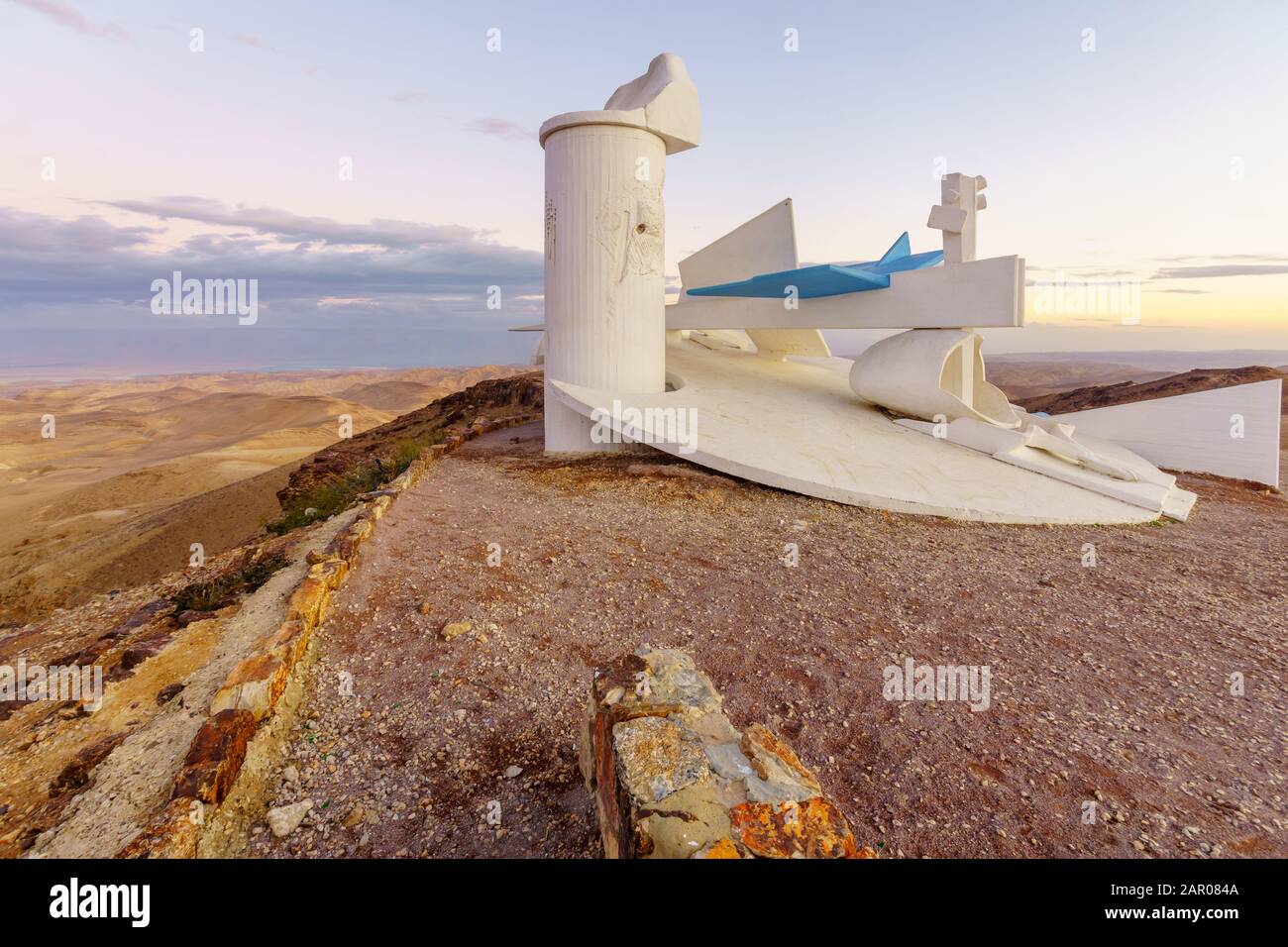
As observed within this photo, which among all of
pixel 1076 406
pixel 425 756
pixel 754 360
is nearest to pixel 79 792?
pixel 425 756

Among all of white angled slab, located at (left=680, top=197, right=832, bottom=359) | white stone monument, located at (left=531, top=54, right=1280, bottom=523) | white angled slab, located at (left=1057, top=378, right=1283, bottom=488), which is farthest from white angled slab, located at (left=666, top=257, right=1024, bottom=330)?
white angled slab, located at (left=1057, top=378, right=1283, bottom=488)

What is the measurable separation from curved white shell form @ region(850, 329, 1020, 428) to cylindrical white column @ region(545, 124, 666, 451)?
10.9ft

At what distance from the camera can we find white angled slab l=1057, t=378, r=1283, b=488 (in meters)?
10.1

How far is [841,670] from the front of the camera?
3.91 metres

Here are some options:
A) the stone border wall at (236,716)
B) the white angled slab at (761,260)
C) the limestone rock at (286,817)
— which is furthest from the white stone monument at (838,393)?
the limestone rock at (286,817)

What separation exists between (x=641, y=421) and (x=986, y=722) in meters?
5.63

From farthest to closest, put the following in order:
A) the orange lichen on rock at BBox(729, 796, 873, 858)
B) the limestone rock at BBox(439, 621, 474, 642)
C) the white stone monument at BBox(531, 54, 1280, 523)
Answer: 1. the white stone monument at BBox(531, 54, 1280, 523)
2. the limestone rock at BBox(439, 621, 474, 642)
3. the orange lichen on rock at BBox(729, 796, 873, 858)

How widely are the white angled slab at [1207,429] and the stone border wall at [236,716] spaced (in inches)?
479

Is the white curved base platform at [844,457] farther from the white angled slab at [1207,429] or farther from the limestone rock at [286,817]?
the limestone rock at [286,817]

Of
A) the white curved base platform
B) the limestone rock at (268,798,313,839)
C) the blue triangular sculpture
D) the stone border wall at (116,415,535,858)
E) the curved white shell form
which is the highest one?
the blue triangular sculpture

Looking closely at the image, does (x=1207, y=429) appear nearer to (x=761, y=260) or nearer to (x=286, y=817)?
(x=761, y=260)

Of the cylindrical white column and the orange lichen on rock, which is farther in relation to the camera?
the cylindrical white column

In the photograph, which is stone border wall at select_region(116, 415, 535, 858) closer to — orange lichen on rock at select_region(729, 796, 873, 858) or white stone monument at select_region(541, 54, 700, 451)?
orange lichen on rock at select_region(729, 796, 873, 858)
